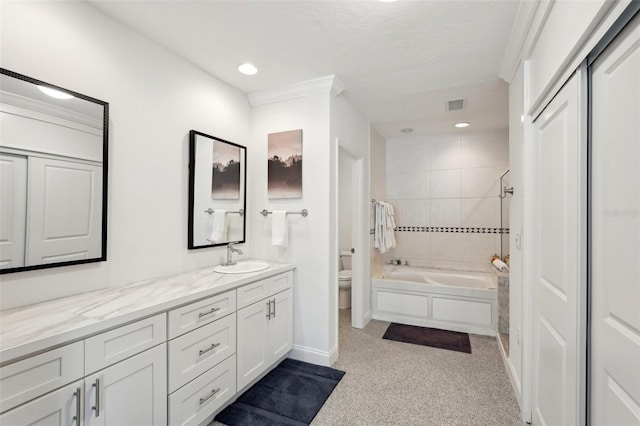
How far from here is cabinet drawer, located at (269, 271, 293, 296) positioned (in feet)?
7.80

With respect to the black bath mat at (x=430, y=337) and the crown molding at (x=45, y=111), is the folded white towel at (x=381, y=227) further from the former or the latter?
the crown molding at (x=45, y=111)

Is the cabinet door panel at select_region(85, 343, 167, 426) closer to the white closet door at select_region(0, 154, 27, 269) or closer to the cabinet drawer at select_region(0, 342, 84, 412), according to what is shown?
the cabinet drawer at select_region(0, 342, 84, 412)

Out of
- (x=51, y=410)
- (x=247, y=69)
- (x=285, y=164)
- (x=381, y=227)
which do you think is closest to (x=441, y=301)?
(x=381, y=227)

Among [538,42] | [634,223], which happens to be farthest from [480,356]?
[538,42]

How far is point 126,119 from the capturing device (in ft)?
6.04

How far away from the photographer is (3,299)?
4.42 ft

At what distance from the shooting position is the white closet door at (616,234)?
87 cm

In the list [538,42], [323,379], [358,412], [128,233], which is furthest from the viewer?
[323,379]

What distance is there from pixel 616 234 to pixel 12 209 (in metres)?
2.36

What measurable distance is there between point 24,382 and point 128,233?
940 mm

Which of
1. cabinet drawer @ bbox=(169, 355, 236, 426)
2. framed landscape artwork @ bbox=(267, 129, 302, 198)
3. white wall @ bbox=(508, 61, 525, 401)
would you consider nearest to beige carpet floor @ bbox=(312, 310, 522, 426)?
white wall @ bbox=(508, 61, 525, 401)

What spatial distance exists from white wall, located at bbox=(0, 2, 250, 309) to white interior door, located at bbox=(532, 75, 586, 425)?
2.24 m

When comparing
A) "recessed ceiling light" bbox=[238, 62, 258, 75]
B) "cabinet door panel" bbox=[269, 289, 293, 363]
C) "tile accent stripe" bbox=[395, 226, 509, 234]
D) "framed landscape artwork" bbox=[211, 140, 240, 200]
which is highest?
"recessed ceiling light" bbox=[238, 62, 258, 75]

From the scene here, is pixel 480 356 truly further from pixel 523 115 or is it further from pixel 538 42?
pixel 538 42
